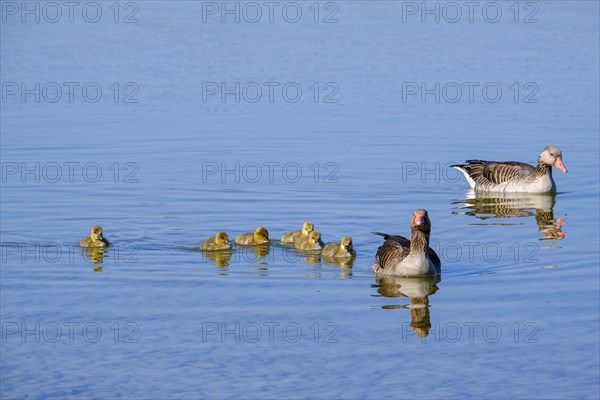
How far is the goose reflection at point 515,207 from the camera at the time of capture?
16.9 meters

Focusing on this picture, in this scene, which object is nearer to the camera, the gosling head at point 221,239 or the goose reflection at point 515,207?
the gosling head at point 221,239

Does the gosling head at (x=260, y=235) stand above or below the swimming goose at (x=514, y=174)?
below

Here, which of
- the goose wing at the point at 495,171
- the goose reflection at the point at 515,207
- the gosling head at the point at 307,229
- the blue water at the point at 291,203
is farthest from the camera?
the goose wing at the point at 495,171

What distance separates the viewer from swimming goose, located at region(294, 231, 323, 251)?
14672 mm

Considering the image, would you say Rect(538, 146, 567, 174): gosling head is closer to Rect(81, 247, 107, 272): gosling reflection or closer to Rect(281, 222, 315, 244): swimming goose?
Rect(281, 222, 315, 244): swimming goose

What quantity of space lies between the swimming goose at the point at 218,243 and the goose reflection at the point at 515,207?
166 inches

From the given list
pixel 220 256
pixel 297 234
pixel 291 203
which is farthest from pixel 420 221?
pixel 291 203

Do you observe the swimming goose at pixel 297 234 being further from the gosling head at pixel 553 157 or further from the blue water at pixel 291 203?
the gosling head at pixel 553 157

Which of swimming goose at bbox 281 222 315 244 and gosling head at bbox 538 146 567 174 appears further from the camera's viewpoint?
gosling head at bbox 538 146 567 174

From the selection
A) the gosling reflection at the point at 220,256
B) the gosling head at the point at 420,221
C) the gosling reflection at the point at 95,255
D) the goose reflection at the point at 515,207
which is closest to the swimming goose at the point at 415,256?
the gosling head at the point at 420,221

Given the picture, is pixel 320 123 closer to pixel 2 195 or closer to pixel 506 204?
pixel 506 204

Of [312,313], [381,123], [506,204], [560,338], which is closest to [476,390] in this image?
[560,338]

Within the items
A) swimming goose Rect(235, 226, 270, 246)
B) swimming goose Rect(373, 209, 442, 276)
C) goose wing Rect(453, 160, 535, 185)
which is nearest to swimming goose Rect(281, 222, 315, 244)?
swimming goose Rect(235, 226, 270, 246)

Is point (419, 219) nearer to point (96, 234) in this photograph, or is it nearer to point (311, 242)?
point (311, 242)
